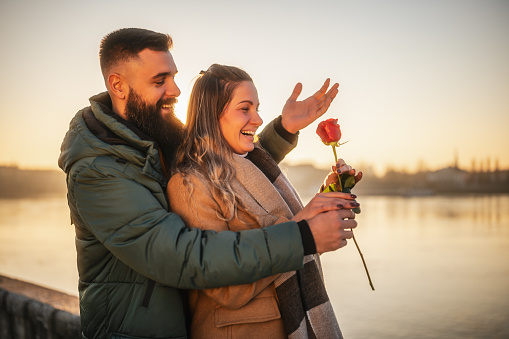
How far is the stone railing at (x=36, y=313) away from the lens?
2973 millimetres

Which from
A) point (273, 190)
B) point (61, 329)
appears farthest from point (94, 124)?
point (61, 329)

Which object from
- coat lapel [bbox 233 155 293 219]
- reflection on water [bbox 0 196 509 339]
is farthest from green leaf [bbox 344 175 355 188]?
reflection on water [bbox 0 196 509 339]

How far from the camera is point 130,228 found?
5.47 ft

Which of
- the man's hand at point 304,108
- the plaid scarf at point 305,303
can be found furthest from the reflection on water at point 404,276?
the plaid scarf at point 305,303

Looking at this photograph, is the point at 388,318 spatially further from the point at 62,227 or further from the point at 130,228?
the point at 62,227

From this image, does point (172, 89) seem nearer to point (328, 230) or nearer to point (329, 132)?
point (329, 132)

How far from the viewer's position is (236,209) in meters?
1.85

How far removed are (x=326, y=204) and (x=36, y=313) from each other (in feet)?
8.41

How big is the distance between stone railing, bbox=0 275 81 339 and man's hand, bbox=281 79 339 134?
1832mm

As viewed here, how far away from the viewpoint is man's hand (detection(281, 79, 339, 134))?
7.95 feet

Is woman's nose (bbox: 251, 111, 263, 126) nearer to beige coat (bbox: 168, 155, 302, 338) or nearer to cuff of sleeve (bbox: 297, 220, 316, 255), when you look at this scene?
beige coat (bbox: 168, 155, 302, 338)

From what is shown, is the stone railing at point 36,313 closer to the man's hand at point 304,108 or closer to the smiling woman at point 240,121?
the smiling woman at point 240,121

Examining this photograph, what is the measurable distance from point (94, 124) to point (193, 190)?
1.74 ft

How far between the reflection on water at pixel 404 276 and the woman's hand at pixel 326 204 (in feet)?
29.9
